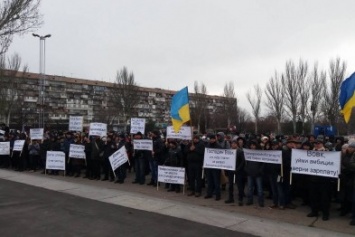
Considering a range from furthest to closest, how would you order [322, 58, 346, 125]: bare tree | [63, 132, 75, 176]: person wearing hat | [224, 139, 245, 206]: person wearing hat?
[322, 58, 346, 125]: bare tree → [63, 132, 75, 176]: person wearing hat → [224, 139, 245, 206]: person wearing hat

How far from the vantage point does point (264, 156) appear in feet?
32.3

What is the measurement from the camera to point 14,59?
1965 inches

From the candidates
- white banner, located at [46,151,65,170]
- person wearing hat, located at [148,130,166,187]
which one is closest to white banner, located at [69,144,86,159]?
white banner, located at [46,151,65,170]

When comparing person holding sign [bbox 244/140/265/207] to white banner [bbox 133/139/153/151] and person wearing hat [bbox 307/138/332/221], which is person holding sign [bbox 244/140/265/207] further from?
white banner [bbox 133/139/153/151]

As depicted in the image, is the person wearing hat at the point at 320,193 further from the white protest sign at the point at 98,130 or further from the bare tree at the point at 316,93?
the bare tree at the point at 316,93

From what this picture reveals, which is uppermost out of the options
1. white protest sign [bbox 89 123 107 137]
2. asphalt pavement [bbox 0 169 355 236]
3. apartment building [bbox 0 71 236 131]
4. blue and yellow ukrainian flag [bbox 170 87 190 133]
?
apartment building [bbox 0 71 236 131]

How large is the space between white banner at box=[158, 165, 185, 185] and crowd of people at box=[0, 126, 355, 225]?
27 cm

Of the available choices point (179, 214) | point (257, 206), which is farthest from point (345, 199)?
point (179, 214)

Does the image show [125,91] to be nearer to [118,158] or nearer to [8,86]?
[8,86]

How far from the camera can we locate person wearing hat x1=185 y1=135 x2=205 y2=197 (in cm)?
1130

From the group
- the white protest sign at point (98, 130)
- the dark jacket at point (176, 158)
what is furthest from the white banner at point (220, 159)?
the white protest sign at point (98, 130)

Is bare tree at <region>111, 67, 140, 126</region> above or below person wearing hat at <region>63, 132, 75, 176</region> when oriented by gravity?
above

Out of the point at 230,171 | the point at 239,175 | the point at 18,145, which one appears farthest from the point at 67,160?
the point at 239,175

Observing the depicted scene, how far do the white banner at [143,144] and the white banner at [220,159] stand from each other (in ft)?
8.99
